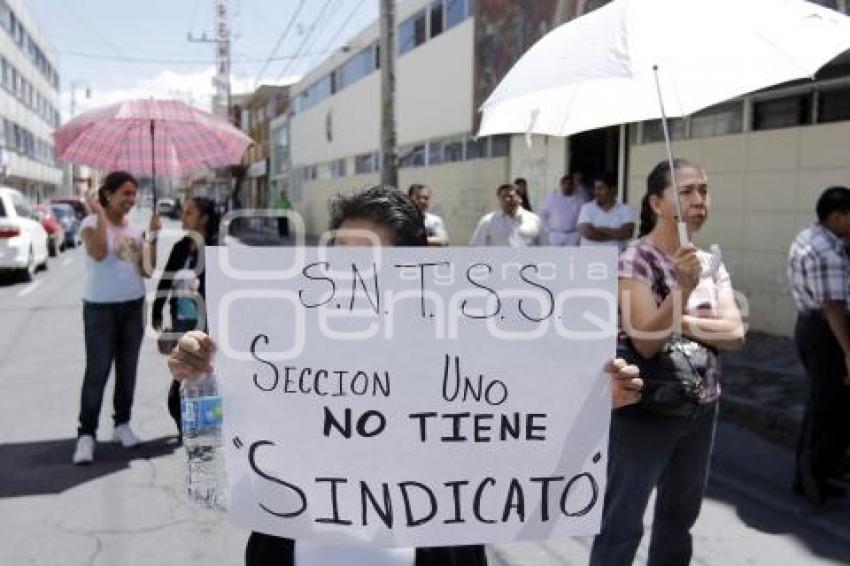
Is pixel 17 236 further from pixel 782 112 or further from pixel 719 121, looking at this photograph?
pixel 782 112

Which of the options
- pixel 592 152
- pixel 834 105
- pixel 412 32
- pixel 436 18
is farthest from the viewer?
pixel 412 32

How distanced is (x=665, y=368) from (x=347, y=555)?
1.38 meters

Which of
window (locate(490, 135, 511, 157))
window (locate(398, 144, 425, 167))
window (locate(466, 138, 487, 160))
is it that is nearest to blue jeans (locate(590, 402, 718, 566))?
window (locate(490, 135, 511, 157))

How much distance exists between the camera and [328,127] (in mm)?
34594

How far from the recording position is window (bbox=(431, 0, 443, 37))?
67.9ft

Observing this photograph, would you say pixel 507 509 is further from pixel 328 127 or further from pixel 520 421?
pixel 328 127

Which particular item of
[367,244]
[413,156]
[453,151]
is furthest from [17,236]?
[367,244]

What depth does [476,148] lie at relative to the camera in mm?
18297

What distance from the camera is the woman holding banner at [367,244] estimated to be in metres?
1.82

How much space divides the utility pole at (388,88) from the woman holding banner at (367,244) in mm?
12950

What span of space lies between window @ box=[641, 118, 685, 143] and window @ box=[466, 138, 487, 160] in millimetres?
6494

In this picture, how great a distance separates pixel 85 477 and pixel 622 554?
11.1ft

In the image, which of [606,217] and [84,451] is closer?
[84,451]

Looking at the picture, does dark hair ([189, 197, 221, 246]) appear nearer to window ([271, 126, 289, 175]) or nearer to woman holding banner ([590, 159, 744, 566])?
woman holding banner ([590, 159, 744, 566])
